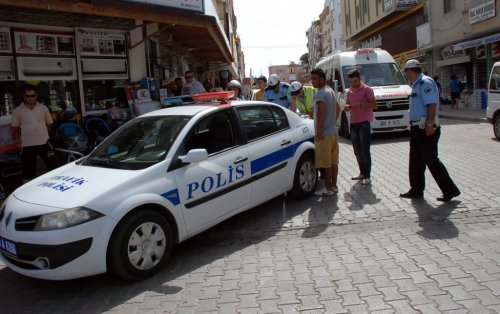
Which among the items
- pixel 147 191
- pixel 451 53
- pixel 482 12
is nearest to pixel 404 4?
pixel 451 53

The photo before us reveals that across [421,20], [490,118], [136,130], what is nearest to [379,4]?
[421,20]

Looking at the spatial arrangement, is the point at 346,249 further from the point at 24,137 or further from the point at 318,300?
the point at 24,137

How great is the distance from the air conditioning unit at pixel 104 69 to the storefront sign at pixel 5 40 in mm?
1566

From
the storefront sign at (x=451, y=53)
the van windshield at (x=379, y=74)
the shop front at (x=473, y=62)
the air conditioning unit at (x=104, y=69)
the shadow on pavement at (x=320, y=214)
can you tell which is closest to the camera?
the shadow on pavement at (x=320, y=214)

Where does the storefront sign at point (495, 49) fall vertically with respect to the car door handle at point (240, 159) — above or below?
above

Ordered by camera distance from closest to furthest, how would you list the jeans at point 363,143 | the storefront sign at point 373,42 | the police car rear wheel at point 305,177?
the police car rear wheel at point 305,177, the jeans at point 363,143, the storefront sign at point 373,42

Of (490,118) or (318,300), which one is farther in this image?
(490,118)

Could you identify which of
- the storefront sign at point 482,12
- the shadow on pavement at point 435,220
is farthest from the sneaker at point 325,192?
the storefront sign at point 482,12

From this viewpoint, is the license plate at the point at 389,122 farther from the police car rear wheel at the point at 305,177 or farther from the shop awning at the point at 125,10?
the police car rear wheel at the point at 305,177

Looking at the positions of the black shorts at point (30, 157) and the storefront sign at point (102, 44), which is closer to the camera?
the black shorts at point (30, 157)

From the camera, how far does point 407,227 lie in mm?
5090

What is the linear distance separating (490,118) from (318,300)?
30.3ft

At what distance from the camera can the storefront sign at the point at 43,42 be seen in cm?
862

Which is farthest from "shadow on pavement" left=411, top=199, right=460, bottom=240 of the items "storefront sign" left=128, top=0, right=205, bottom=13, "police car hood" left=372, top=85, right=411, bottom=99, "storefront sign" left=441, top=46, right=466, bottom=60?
"storefront sign" left=441, top=46, right=466, bottom=60
